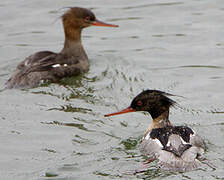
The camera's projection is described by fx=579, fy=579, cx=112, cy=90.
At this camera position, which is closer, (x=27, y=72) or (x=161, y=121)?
(x=161, y=121)

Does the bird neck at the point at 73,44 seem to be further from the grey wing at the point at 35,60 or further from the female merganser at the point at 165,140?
the female merganser at the point at 165,140

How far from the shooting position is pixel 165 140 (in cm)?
768

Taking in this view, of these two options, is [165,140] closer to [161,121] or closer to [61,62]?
[161,121]

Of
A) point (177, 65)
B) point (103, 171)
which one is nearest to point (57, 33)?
point (177, 65)

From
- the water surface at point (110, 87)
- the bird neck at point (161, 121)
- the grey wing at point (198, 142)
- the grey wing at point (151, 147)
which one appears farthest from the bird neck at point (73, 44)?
the grey wing at point (198, 142)

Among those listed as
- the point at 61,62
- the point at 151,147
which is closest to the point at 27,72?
the point at 61,62

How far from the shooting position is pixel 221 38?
12539 millimetres

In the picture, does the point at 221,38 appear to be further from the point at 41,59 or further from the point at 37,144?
the point at 37,144

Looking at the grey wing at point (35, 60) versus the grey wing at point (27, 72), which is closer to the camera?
the grey wing at point (27, 72)

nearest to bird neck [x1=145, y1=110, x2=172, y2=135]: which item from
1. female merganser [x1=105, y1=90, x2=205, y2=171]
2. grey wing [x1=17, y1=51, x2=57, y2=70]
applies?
female merganser [x1=105, y1=90, x2=205, y2=171]

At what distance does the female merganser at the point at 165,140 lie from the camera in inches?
285

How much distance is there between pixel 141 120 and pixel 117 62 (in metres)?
2.73

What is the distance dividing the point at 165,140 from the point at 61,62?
12.4 feet

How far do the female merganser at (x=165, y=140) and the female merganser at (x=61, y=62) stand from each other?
106 inches
